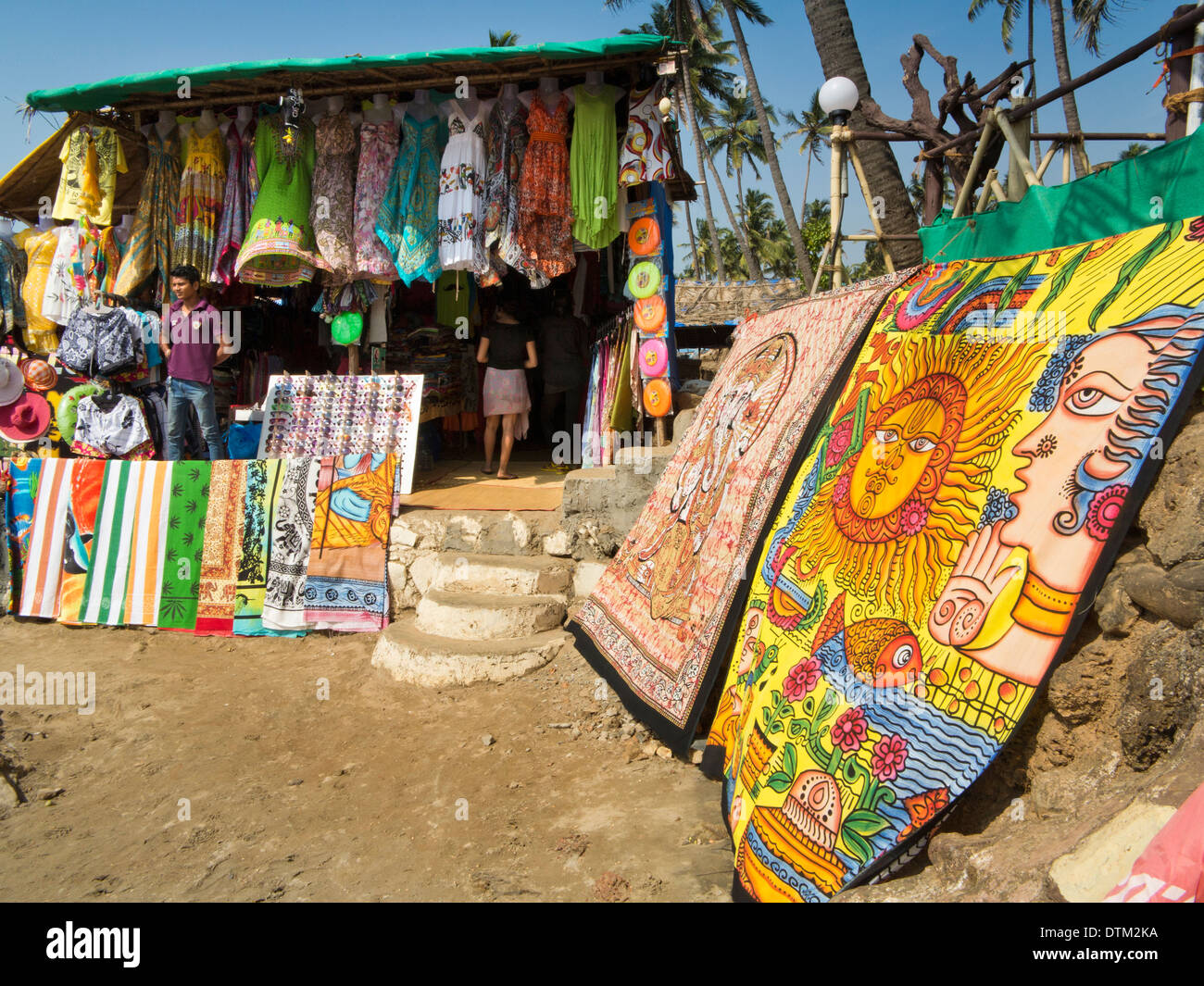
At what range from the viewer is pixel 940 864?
6.20 ft

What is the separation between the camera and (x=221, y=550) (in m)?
5.66

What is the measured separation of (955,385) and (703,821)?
1.81 m

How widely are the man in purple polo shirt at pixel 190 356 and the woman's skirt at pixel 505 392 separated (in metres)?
2.07

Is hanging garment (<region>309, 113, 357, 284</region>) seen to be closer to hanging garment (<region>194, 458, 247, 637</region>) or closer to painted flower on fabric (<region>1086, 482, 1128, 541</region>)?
hanging garment (<region>194, 458, 247, 637</region>)

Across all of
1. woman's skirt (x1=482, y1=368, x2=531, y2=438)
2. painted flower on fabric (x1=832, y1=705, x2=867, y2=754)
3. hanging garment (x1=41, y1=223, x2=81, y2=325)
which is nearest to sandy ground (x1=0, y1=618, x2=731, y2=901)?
painted flower on fabric (x1=832, y1=705, x2=867, y2=754)

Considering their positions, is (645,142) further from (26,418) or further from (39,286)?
(39,286)

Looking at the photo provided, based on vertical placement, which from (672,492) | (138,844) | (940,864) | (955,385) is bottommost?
(138,844)

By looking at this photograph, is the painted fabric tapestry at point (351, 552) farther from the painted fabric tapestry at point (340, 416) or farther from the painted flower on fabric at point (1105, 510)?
the painted flower on fabric at point (1105, 510)

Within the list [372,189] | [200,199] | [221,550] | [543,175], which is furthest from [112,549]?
[543,175]

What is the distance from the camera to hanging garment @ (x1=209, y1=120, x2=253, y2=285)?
22.4 ft

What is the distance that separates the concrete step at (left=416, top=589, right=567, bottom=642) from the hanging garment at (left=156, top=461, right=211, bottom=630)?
1.87 m

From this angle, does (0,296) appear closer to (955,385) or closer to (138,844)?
(138,844)

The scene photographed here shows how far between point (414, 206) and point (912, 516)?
538 cm
